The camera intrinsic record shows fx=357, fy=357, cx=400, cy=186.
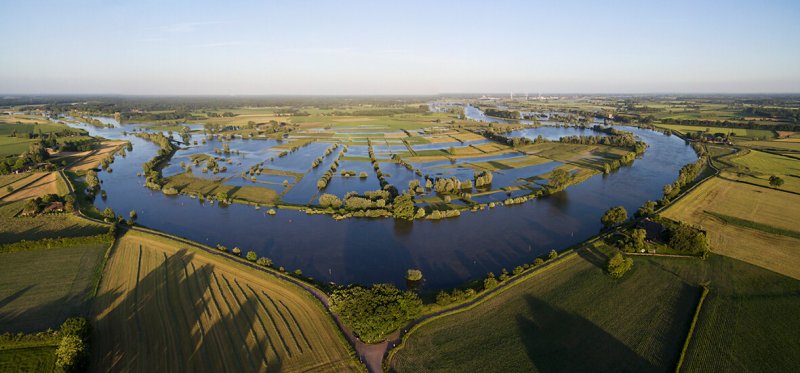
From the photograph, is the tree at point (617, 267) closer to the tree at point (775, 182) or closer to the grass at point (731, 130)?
the tree at point (775, 182)

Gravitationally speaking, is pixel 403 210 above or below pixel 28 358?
above

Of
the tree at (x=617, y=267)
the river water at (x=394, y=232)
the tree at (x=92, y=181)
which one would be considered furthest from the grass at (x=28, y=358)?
the tree at (x=92, y=181)

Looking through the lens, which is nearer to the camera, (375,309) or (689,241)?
(375,309)

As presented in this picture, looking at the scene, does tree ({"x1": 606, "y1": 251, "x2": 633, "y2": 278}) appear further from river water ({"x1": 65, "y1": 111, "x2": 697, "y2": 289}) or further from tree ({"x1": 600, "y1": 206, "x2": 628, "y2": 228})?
tree ({"x1": 600, "y1": 206, "x2": 628, "y2": 228})

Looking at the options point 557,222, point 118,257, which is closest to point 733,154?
point 557,222

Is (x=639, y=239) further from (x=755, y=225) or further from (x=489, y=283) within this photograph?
(x=755, y=225)

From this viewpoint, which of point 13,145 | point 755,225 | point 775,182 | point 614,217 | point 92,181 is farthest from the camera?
point 13,145

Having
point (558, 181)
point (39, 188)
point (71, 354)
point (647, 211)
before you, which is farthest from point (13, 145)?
point (647, 211)

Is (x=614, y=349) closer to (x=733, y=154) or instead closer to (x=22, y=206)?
(x=22, y=206)
